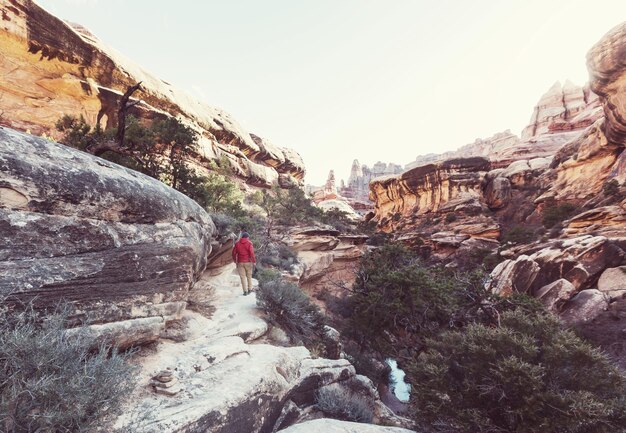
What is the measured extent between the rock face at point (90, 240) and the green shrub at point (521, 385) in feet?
16.7

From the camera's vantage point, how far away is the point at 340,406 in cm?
500

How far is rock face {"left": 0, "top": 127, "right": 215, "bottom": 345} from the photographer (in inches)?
135

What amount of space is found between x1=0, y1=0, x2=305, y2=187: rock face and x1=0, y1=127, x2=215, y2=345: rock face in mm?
21942

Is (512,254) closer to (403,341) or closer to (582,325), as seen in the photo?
(582,325)

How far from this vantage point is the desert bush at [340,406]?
16.1ft

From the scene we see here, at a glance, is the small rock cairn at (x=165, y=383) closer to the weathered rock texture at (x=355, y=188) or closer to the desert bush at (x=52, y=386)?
the desert bush at (x=52, y=386)

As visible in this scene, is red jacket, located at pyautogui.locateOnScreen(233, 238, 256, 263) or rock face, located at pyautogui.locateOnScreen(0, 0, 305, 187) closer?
red jacket, located at pyautogui.locateOnScreen(233, 238, 256, 263)

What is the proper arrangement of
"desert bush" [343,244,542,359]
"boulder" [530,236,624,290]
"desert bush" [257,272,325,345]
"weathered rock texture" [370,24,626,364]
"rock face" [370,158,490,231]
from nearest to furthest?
"desert bush" [257,272,325,345], "desert bush" [343,244,542,359], "weathered rock texture" [370,24,626,364], "boulder" [530,236,624,290], "rock face" [370,158,490,231]

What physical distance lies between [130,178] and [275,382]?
453 cm

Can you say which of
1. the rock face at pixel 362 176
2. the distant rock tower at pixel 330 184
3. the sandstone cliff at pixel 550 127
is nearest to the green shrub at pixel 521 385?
the sandstone cliff at pixel 550 127

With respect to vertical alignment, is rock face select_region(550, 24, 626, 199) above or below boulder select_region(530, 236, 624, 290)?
above

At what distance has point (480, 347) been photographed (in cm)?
478

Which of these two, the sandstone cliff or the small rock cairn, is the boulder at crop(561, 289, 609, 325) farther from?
the sandstone cliff

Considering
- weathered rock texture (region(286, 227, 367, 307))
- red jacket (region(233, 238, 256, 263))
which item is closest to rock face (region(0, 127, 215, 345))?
red jacket (region(233, 238, 256, 263))
